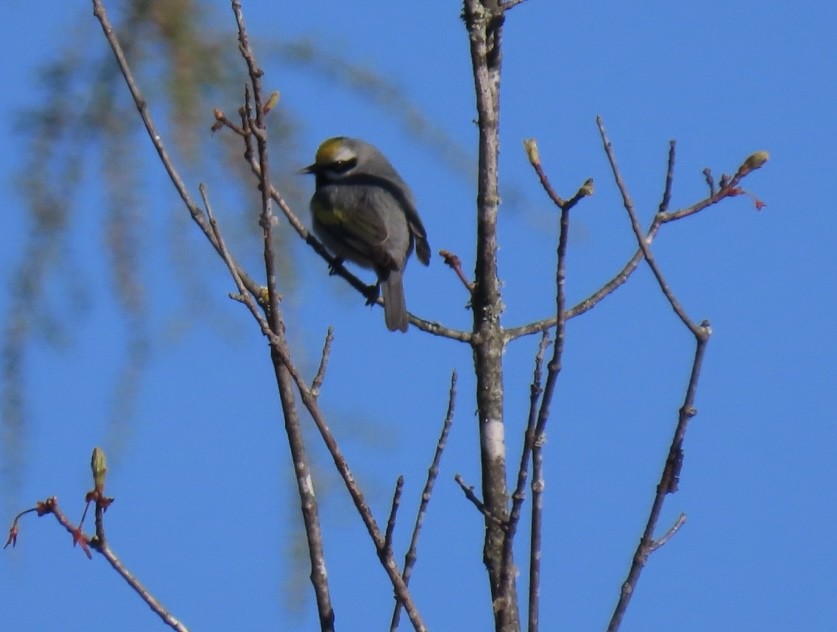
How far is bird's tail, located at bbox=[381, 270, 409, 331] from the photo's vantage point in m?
4.59

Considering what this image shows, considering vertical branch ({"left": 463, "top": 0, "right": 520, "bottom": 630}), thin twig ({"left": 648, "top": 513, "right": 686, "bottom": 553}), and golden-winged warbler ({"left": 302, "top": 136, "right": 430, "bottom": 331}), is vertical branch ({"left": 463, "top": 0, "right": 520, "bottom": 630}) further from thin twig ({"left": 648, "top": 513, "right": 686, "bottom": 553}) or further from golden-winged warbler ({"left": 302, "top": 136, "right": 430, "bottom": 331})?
golden-winged warbler ({"left": 302, "top": 136, "right": 430, "bottom": 331})

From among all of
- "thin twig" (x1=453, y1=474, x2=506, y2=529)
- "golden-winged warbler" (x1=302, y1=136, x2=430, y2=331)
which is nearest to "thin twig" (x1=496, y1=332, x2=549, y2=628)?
"thin twig" (x1=453, y1=474, x2=506, y2=529)

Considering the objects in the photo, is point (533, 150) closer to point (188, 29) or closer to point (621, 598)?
point (188, 29)

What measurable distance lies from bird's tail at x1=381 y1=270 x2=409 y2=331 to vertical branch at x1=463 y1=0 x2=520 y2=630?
1.16 m

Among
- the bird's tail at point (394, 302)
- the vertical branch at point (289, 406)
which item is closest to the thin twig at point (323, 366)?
the vertical branch at point (289, 406)

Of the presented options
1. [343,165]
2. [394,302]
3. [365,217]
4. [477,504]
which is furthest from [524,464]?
[343,165]

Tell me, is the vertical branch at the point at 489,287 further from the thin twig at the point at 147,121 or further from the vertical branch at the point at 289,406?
the thin twig at the point at 147,121

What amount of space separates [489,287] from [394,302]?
2061mm

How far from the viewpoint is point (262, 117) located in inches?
93.2

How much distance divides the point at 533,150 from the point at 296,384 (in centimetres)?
77

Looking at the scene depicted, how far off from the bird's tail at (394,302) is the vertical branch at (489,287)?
45.6 inches

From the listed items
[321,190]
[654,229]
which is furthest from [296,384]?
[321,190]

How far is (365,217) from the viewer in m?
5.66

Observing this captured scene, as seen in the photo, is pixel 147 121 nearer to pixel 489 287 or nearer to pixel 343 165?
pixel 489 287
